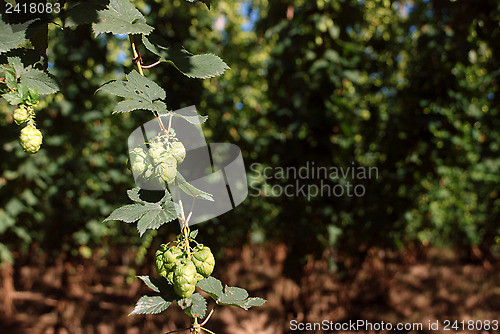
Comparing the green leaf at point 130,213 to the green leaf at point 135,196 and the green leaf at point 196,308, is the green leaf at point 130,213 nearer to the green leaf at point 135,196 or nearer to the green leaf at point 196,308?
the green leaf at point 135,196

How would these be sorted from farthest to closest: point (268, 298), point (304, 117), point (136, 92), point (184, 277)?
point (268, 298), point (304, 117), point (136, 92), point (184, 277)

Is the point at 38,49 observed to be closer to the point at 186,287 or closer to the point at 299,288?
the point at 186,287

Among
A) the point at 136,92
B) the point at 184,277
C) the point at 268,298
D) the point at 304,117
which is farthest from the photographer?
the point at 268,298

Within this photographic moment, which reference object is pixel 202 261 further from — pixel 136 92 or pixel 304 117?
pixel 304 117

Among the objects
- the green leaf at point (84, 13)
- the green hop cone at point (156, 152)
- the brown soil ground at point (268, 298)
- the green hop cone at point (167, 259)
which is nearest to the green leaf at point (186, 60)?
the green leaf at point (84, 13)

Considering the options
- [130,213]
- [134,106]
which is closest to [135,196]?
[130,213]

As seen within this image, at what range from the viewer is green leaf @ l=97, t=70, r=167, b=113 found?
0.76 meters

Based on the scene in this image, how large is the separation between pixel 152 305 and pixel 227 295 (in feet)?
0.46

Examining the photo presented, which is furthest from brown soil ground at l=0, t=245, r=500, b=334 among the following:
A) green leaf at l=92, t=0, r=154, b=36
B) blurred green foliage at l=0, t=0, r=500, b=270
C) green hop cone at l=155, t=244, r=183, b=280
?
green leaf at l=92, t=0, r=154, b=36

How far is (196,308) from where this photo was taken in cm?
75

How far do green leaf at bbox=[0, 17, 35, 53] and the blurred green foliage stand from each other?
1202mm
